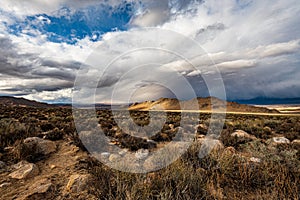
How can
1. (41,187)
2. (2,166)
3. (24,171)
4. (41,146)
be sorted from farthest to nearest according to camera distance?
1. (41,146)
2. (2,166)
3. (24,171)
4. (41,187)

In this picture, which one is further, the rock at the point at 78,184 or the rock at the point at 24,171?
the rock at the point at 24,171

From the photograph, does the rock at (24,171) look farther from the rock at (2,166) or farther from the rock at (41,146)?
the rock at (41,146)

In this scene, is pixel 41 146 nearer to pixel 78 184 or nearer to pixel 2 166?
pixel 2 166

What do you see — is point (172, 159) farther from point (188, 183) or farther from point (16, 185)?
point (16, 185)

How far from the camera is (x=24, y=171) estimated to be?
417 centimetres

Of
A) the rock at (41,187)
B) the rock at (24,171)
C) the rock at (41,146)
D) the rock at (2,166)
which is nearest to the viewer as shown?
the rock at (41,187)

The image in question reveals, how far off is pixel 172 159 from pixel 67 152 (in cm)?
386

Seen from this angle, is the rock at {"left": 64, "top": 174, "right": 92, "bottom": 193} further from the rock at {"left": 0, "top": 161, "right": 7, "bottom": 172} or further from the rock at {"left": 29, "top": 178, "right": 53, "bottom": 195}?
the rock at {"left": 0, "top": 161, "right": 7, "bottom": 172}

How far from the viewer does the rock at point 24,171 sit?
3990 mm

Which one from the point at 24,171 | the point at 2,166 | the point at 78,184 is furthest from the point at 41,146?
the point at 78,184

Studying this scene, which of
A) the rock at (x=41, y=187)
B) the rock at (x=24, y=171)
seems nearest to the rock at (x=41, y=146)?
the rock at (x=24, y=171)

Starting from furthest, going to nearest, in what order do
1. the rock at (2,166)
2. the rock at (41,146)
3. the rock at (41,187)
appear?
the rock at (41,146), the rock at (2,166), the rock at (41,187)

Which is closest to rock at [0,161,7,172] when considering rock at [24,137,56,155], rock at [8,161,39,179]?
rock at [8,161,39,179]

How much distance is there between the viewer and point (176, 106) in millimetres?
100062
